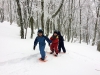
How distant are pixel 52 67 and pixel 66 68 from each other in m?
0.68

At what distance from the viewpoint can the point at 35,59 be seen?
312 inches

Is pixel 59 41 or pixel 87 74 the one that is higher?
pixel 59 41

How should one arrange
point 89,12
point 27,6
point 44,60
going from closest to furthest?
point 44,60, point 27,6, point 89,12

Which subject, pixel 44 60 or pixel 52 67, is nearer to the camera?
pixel 52 67

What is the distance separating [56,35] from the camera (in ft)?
30.1

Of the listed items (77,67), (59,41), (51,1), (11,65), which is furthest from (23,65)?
(51,1)

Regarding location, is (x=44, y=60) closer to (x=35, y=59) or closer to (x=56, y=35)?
(x=35, y=59)

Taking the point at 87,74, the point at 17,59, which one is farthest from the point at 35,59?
the point at 87,74

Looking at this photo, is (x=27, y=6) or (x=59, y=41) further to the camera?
(x=27, y=6)

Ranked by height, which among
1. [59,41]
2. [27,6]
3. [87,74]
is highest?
[27,6]

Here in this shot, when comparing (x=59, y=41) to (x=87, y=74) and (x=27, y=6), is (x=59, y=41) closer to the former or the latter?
(x=87, y=74)

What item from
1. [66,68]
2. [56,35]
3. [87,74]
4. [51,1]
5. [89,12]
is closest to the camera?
[87,74]

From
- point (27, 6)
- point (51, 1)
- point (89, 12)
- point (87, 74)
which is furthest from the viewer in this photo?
point (89, 12)

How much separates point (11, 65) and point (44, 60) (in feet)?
5.88
